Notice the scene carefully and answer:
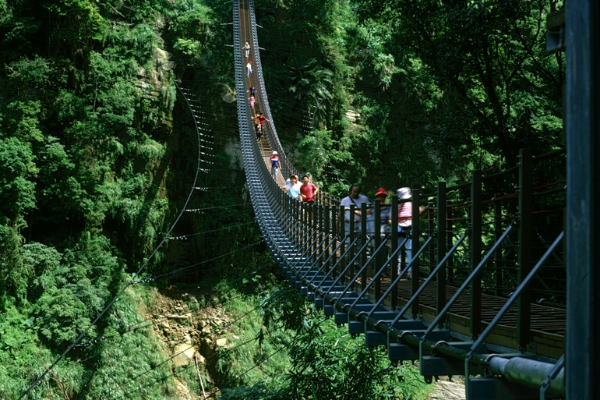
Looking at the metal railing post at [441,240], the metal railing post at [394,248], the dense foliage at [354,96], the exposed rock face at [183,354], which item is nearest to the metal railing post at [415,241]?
the metal railing post at [394,248]

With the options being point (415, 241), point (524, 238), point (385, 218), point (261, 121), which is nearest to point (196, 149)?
point (261, 121)

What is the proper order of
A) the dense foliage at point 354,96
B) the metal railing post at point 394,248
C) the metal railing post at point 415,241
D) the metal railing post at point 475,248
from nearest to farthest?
1. the metal railing post at point 475,248
2. the metal railing post at point 415,241
3. the metal railing post at point 394,248
4. the dense foliage at point 354,96

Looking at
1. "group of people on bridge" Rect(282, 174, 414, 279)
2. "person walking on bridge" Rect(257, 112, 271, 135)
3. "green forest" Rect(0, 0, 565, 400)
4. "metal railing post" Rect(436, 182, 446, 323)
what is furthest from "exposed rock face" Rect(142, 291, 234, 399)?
"metal railing post" Rect(436, 182, 446, 323)

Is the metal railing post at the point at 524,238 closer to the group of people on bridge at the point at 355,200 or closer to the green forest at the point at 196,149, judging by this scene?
the group of people on bridge at the point at 355,200

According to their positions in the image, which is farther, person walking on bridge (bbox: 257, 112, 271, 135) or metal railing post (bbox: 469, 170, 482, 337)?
person walking on bridge (bbox: 257, 112, 271, 135)

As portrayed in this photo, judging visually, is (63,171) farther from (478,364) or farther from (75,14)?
(478,364)

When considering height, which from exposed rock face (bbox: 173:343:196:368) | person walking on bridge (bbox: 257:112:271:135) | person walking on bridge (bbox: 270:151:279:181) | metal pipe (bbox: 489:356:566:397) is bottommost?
exposed rock face (bbox: 173:343:196:368)

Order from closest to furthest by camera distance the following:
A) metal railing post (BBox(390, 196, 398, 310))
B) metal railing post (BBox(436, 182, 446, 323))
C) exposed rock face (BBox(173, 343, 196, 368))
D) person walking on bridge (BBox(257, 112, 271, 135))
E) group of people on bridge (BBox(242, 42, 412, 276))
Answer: metal railing post (BBox(436, 182, 446, 323))
metal railing post (BBox(390, 196, 398, 310))
group of people on bridge (BBox(242, 42, 412, 276))
person walking on bridge (BBox(257, 112, 271, 135))
exposed rock face (BBox(173, 343, 196, 368))

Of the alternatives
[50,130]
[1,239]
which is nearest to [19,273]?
[1,239]

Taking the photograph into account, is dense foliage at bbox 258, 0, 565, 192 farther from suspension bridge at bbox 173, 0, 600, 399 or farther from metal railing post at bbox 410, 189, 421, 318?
metal railing post at bbox 410, 189, 421, 318

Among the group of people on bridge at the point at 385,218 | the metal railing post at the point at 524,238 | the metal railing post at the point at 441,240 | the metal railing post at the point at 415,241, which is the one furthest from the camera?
the group of people on bridge at the point at 385,218
